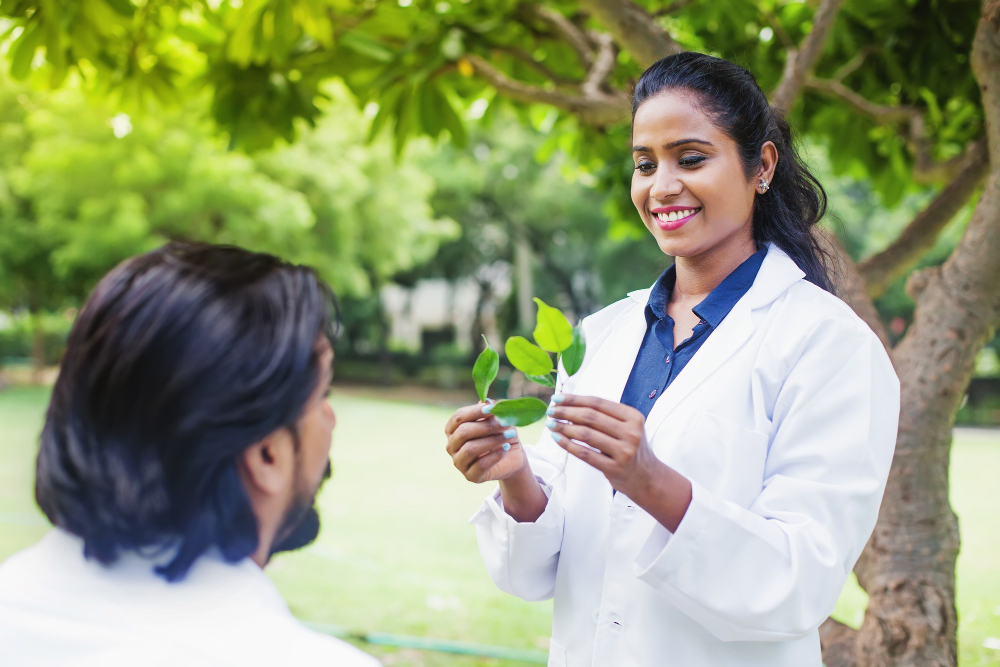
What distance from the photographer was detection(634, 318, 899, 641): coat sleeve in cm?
126

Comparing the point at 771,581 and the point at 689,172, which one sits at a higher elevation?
the point at 689,172

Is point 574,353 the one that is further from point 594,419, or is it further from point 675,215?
point 675,215

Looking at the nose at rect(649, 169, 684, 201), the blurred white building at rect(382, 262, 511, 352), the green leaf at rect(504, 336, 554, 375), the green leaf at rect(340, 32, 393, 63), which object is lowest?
the blurred white building at rect(382, 262, 511, 352)

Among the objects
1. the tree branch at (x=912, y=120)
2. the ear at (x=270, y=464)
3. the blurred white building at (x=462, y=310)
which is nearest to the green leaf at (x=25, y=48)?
the ear at (x=270, y=464)

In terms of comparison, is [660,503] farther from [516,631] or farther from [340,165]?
[340,165]

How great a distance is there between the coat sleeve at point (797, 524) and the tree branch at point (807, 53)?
1473mm

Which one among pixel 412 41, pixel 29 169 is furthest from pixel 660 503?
pixel 29 169

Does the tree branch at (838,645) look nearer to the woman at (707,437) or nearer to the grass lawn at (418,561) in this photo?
the woman at (707,437)

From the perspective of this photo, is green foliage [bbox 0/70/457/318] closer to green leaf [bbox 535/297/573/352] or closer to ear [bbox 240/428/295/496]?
green leaf [bbox 535/297/573/352]

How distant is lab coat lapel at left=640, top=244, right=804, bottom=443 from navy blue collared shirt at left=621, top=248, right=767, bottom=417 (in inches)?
1.6

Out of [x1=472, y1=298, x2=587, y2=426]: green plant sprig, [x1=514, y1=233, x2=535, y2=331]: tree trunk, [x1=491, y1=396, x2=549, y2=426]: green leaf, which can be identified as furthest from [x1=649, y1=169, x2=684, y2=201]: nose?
[x1=514, y1=233, x2=535, y2=331]: tree trunk

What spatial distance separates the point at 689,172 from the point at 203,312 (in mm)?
A: 962

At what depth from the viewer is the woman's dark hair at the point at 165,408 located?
0.90 m

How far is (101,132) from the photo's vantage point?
14.3 m
